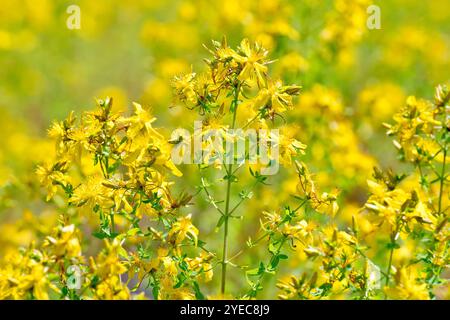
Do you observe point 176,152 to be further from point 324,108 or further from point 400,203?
point 324,108

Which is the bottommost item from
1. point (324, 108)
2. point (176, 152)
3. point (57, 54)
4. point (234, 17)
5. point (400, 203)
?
point (400, 203)

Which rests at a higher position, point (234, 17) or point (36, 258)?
point (234, 17)

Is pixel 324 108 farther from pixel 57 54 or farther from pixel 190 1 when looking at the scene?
pixel 57 54

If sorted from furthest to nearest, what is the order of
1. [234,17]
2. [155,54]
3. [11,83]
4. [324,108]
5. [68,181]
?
[11,83] → [155,54] → [234,17] → [324,108] → [68,181]
